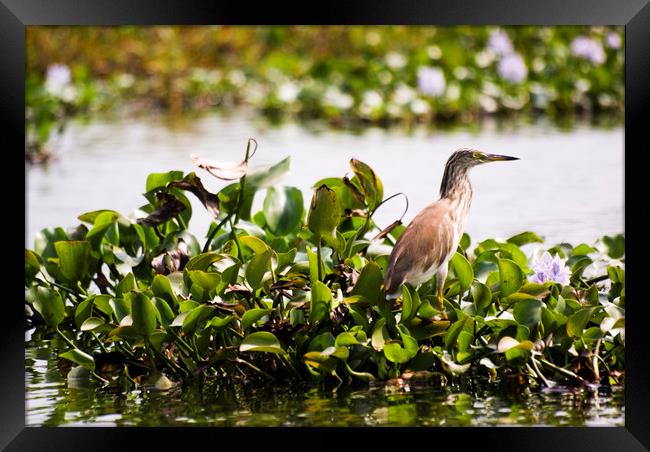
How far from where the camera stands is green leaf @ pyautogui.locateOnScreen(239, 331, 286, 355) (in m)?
3.73

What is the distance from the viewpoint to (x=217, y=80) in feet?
39.1

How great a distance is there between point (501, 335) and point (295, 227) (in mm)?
1065

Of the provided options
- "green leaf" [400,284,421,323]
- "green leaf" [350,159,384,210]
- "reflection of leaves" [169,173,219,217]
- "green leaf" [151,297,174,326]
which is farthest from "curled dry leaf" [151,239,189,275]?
"green leaf" [400,284,421,323]

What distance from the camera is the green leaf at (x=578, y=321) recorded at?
379 centimetres

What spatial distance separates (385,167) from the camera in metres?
7.98

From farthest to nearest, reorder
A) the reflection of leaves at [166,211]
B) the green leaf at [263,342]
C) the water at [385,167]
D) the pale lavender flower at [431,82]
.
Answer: the pale lavender flower at [431,82] < the water at [385,167] < the reflection of leaves at [166,211] < the green leaf at [263,342]

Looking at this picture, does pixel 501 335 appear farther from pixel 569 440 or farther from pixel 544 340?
pixel 569 440

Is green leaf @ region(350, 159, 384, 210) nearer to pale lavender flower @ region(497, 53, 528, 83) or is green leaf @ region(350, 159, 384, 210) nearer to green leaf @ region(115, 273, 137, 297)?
green leaf @ region(115, 273, 137, 297)

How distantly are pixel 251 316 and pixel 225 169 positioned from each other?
0.50 meters

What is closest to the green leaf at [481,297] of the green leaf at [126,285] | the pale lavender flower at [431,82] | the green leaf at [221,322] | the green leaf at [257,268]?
the green leaf at [257,268]

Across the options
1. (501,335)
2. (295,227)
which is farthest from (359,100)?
(501,335)

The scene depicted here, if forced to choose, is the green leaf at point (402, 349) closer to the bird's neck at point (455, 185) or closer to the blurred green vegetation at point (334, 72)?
the bird's neck at point (455, 185)

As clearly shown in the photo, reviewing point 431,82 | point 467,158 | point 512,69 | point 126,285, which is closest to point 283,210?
point 126,285
